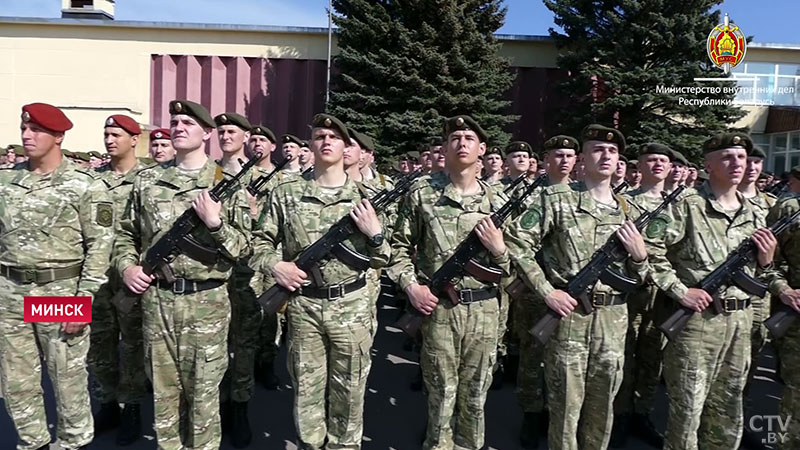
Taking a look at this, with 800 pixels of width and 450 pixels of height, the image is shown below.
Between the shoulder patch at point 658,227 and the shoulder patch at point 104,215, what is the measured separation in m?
3.51

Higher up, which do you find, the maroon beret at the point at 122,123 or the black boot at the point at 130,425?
the maroon beret at the point at 122,123

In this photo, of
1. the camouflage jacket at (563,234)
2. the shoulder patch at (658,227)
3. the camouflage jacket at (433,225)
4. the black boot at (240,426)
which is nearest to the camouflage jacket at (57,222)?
the black boot at (240,426)

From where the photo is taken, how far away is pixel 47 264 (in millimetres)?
3328

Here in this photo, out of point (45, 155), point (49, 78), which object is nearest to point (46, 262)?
point (45, 155)

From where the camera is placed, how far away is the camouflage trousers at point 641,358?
425 centimetres

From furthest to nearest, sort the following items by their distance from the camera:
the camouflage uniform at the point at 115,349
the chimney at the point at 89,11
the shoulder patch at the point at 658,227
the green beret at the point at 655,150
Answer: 1. the chimney at the point at 89,11
2. the green beret at the point at 655,150
3. the camouflage uniform at the point at 115,349
4. the shoulder patch at the point at 658,227

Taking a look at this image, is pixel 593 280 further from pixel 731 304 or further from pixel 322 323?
pixel 322 323

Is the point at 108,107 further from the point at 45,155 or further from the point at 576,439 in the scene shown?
the point at 576,439

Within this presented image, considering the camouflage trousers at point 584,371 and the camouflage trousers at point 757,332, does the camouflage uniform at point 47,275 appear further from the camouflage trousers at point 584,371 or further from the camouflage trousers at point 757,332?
the camouflage trousers at point 757,332

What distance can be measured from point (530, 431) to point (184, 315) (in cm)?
273

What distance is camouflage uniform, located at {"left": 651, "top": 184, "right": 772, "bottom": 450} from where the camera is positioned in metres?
3.28

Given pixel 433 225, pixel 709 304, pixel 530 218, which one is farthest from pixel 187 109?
pixel 709 304

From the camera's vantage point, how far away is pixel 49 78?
20.5 meters

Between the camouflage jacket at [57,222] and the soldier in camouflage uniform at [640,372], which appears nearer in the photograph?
the camouflage jacket at [57,222]
